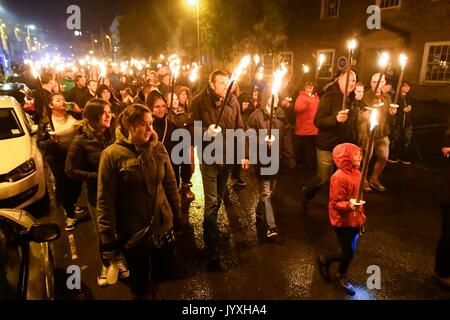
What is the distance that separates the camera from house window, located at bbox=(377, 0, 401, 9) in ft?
57.4

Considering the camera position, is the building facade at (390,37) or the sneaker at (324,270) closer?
the sneaker at (324,270)

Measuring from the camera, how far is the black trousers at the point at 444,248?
367 cm

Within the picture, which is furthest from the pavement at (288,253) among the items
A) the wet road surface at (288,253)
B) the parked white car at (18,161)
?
the parked white car at (18,161)

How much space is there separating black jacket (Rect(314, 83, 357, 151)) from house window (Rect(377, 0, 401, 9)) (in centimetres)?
1590

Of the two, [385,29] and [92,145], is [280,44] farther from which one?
[92,145]

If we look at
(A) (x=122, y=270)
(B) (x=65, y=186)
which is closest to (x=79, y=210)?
(B) (x=65, y=186)

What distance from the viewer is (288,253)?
15.0 ft

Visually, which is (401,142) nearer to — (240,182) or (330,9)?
(240,182)

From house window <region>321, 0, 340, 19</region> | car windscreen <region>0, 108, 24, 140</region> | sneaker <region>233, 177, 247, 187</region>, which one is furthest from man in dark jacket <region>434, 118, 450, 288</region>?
house window <region>321, 0, 340, 19</region>

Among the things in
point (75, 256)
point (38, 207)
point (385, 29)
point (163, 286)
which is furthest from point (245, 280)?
point (385, 29)

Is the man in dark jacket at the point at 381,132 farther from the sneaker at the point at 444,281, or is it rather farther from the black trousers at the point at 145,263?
the black trousers at the point at 145,263

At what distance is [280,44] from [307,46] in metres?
3.25

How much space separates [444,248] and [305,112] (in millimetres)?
4377

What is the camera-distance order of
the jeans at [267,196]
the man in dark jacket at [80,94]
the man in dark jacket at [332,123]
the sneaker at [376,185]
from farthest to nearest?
the man in dark jacket at [80,94]
the sneaker at [376,185]
the man in dark jacket at [332,123]
the jeans at [267,196]
